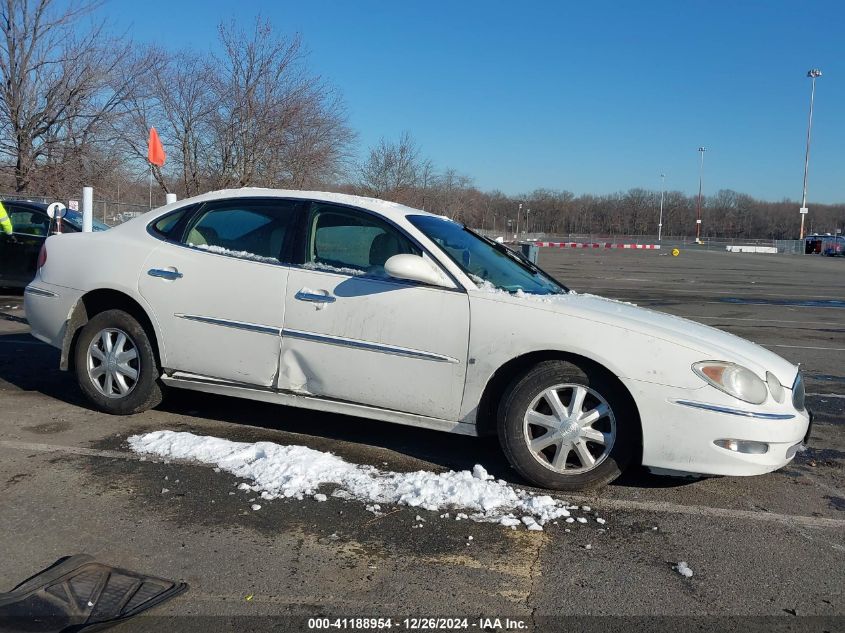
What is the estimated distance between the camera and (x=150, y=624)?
266cm

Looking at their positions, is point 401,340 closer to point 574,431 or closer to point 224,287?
point 574,431

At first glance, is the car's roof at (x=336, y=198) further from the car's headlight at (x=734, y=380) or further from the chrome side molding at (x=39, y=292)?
the car's headlight at (x=734, y=380)

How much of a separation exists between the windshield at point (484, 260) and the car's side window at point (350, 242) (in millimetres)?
195

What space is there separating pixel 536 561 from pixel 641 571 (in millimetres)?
444

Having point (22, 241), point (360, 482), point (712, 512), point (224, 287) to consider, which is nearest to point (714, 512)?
point (712, 512)

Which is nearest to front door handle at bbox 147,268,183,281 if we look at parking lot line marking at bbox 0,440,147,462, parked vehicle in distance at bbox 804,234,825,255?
parking lot line marking at bbox 0,440,147,462

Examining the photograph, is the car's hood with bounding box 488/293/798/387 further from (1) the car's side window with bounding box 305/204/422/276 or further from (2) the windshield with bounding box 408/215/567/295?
(1) the car's side window with bounding box 305/204/422/276

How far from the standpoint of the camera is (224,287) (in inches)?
187

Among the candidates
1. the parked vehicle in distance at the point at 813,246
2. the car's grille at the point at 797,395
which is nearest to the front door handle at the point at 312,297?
the car's grille at the point at 797,395

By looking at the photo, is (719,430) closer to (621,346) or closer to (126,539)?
(621,346)

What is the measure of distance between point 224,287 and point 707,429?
297 cm

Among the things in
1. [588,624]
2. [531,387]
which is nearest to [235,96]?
[531,387]

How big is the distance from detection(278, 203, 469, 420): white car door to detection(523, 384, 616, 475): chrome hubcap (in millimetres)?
501

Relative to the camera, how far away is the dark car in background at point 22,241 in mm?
11312
